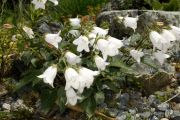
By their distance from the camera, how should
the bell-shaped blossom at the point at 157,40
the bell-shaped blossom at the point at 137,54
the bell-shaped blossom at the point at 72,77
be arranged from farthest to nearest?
1. the bell-shaped blossom at the point at 137,54
2. the bell-shaped blossom at the point at 157,40
3. the bell-shaped blossom at the point at 72,77

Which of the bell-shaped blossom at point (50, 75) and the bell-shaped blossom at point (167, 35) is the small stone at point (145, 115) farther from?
the bell-shaped blossom at point (50, 75)

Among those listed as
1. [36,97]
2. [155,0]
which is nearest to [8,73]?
[36,97]

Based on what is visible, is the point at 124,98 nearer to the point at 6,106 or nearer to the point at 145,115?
the point at 145,115

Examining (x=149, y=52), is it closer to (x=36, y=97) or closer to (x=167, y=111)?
(x=167, y=111)

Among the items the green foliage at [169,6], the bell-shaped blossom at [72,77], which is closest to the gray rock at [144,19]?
the green foliage at [169,6]

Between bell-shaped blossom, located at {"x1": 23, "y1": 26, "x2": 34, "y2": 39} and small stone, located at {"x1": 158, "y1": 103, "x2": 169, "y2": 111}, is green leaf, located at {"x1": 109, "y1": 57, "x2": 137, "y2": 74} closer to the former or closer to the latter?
small stone, located at {"x1": 158, "y1": 103, "x2": 169, "y2": 111}

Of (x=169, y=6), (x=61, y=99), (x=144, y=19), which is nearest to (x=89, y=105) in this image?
(x=61, y=99)

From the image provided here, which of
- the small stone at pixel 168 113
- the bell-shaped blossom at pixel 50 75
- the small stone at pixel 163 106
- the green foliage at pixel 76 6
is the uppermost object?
the bell-shaped blossom at pixel 50 75
